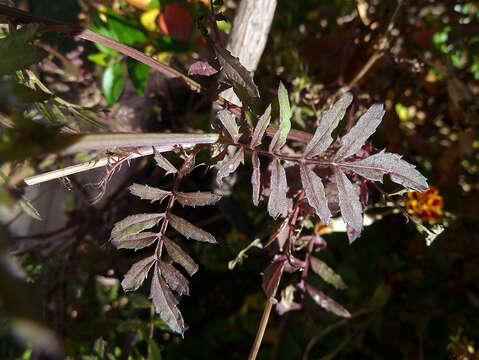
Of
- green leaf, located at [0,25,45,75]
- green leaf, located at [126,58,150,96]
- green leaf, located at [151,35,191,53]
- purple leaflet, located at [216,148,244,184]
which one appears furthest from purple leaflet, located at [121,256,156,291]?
green leaf, located at [151,35,191,53]

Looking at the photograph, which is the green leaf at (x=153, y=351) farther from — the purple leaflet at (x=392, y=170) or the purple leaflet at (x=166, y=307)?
the purple leaflet at (x=392, y=170)

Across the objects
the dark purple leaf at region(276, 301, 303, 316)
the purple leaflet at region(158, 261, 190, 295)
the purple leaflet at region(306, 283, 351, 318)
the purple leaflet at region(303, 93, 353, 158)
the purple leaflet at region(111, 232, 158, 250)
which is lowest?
the dark purple leaf at region(276, 301, 303, 316)

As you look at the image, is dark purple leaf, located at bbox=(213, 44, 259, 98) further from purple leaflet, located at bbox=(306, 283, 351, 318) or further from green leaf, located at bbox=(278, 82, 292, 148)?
purple leaflet, located at bbox=(306, 283, 351, 318)

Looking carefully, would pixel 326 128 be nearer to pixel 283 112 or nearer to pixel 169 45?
pixel 283 112

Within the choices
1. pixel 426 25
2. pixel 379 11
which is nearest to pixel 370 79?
pixel 379 11

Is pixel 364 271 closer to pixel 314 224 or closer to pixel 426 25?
pixel 314 224

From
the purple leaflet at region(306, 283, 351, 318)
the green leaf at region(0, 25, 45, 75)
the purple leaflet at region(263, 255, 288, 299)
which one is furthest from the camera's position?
the purple leaflet at region(306, 283, 351, 318)

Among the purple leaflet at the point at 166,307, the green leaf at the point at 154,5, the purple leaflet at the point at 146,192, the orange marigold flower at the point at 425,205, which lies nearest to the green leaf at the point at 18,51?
the purple leaflet at the point at 146,192

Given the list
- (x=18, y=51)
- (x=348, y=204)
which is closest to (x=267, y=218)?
(x=348, y=204)
